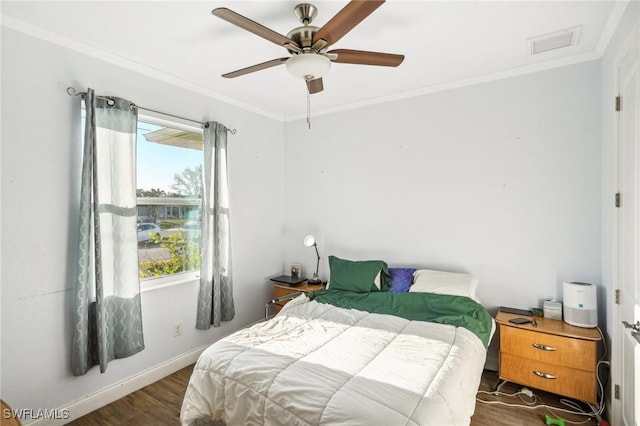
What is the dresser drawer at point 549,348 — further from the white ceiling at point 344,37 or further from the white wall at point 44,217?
the white wall at point 44,217

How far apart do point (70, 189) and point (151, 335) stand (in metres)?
1.32

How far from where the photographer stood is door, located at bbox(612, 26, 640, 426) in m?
1.60

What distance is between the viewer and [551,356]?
2.25 meters

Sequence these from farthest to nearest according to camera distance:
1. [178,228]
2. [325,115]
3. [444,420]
Result: [325,115]
[178,228]
[444,420]

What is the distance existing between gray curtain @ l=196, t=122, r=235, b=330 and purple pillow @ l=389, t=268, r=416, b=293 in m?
1.59

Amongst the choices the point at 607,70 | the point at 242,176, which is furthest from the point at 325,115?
the point at 607,70

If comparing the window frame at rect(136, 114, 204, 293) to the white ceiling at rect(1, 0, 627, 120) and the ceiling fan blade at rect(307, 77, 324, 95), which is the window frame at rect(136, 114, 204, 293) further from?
the ceiling fan blade at rect(307, 77, 324, 95)

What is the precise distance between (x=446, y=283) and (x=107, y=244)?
2.65 metres

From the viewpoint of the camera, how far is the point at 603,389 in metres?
2.25

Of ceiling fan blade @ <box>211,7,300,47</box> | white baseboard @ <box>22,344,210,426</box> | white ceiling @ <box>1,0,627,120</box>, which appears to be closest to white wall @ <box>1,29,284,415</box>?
white baseboard @ <box>22,344,210,426</box>

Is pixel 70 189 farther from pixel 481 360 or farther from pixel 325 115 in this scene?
pixel 481 360

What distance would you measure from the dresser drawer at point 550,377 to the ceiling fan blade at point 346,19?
2.51 m

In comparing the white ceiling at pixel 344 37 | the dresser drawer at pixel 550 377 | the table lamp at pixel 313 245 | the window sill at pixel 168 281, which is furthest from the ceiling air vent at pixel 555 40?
the window sill at pixel 168 281

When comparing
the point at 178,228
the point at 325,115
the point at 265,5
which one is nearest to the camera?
the point at 265,5
